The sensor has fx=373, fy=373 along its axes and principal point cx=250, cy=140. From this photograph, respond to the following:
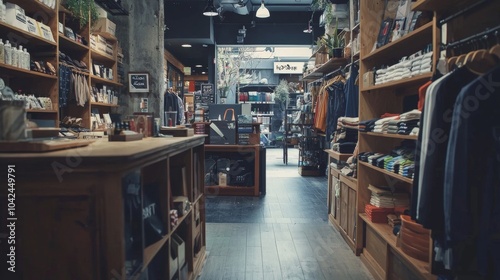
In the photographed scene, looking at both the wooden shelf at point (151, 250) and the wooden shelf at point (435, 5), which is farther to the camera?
the wooden shelf at point (435, 5)

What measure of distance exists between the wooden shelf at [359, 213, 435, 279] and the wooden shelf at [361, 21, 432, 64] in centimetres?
137

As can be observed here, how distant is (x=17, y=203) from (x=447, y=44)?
206 cm

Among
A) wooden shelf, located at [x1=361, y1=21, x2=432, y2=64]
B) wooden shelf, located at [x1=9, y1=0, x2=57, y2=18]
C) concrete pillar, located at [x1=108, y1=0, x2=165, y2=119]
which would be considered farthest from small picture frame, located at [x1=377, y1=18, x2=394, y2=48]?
wooden shelf, located at [x1=9, y1=0, x2=57, y2=18]

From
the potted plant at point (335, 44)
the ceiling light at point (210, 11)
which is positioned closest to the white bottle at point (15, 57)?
the potted plant at point (335, 44)

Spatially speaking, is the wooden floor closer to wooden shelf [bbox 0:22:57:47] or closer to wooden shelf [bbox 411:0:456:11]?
wooden shelf [bbox 411:0:456:11]

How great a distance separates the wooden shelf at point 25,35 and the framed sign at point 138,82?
101 cm

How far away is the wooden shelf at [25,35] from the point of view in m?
3.70

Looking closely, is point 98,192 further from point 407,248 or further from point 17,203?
point 407,248

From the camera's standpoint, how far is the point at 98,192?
48.9 inches

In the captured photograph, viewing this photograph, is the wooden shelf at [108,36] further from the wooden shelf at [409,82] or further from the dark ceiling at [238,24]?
the wooden shelf at [409,82]

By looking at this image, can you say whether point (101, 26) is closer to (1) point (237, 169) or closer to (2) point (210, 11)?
(2) point (210, 11)

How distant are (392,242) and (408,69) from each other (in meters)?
1.19

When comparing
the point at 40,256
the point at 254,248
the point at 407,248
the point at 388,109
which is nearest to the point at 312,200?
the point at 254,248

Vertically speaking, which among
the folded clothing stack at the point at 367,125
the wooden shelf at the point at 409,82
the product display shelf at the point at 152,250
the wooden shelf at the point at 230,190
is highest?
the wooden shelf at the point at 409,82
